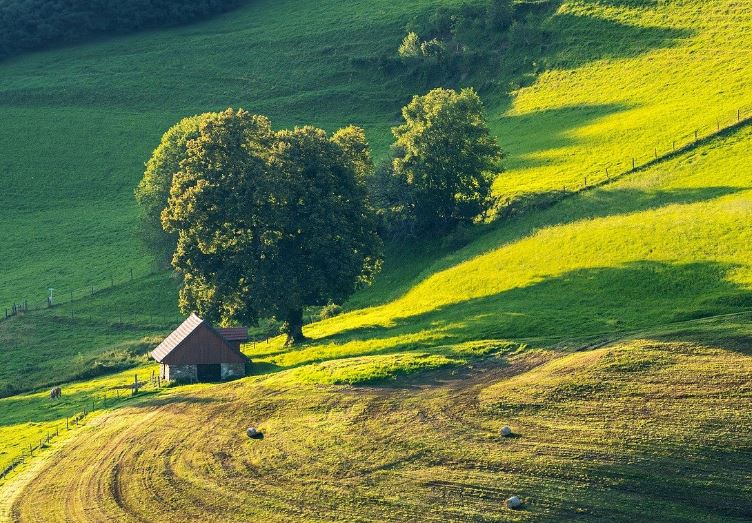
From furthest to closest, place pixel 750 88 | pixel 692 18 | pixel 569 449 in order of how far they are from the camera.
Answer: pixel 692 18 < pixel 750 88 < pixel 569 449

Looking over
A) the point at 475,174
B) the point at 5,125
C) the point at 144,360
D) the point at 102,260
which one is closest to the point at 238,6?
the point at 5,125

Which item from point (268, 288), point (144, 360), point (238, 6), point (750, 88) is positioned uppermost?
point (238, 6)

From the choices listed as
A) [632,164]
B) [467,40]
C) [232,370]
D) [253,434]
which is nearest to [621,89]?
[632,164]

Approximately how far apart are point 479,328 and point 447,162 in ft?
99.7

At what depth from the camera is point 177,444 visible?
227ft

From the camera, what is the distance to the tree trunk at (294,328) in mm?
92500

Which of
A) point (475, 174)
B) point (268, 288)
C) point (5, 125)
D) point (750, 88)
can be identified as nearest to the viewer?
point (268, 288)

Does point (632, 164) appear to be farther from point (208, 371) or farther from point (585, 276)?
point (208, 371)

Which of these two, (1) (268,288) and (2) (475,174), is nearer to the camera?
(1) (268,288)

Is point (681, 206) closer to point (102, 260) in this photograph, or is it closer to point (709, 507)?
point (709, 507)

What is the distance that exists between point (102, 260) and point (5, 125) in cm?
4342

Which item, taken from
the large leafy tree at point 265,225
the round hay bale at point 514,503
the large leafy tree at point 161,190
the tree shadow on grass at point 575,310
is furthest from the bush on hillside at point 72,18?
the round hay bale at point 514,503

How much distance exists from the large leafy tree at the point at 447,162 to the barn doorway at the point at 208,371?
102 feet

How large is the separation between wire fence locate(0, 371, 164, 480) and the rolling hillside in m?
0.73
